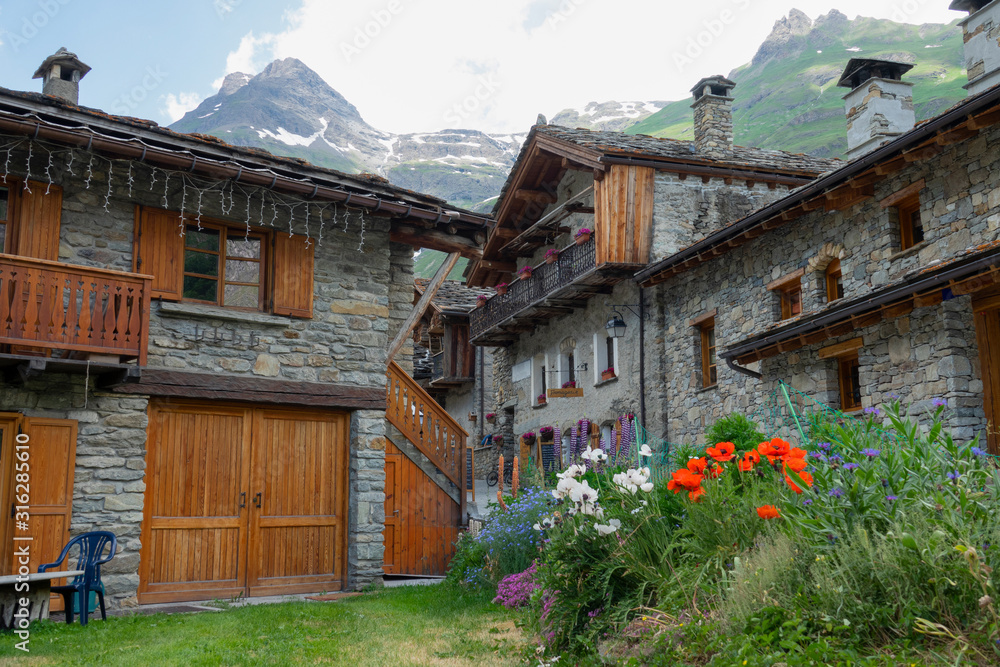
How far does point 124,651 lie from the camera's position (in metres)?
6.19

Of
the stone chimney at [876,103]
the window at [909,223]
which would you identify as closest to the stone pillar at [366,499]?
the window at [909,223]

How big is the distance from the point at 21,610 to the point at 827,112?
101510mm

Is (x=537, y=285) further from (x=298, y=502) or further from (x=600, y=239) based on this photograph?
(x=298, y=502)

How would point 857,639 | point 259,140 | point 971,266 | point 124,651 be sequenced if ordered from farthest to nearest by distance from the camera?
point 259,140
point 971,266
point 124,651
point 857,639

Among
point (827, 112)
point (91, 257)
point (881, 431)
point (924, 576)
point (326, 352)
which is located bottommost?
point (924, 576)

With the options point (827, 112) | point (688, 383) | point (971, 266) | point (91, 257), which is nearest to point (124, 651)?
point (91, 257)

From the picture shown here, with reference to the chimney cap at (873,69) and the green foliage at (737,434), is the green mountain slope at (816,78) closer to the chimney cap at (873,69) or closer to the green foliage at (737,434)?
the chimney cap at (873,69)

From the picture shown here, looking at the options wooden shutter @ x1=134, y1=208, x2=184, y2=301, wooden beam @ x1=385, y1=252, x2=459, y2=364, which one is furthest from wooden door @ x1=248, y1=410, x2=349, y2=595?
wooden shutter @ x1=134, y1=208, x2=184, y2=301

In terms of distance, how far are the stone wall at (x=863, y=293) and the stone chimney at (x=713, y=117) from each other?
3.96 meters

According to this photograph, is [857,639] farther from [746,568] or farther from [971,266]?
[971,266]

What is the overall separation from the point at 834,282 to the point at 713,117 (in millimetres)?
6991

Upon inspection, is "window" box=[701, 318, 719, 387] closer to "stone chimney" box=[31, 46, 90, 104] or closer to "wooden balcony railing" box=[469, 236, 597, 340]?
"wooden balcony railing" box=[469, 236, 597, 340]

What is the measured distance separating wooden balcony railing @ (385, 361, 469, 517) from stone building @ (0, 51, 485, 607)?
92 cm

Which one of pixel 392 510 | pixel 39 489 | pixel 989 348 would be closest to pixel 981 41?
pixel 989 348
